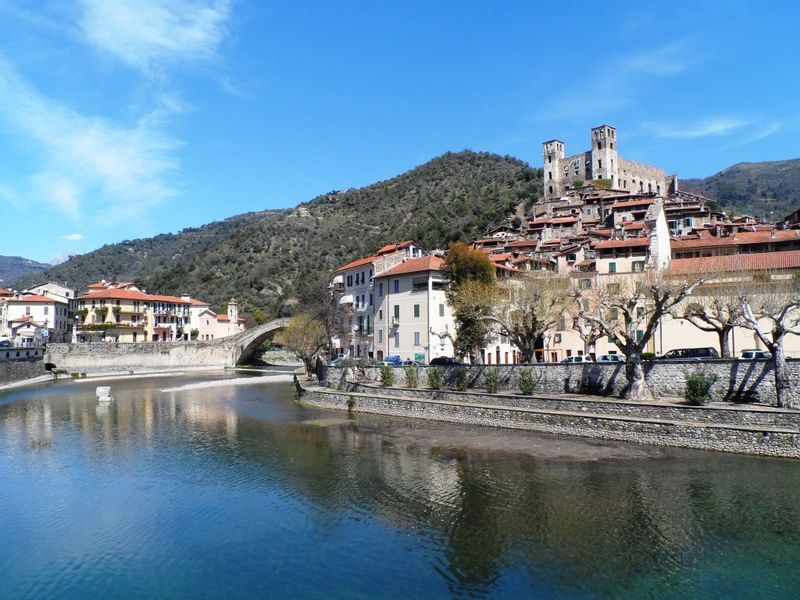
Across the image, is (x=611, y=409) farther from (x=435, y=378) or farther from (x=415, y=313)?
(x=415, y=313)

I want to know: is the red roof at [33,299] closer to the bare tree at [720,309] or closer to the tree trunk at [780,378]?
the bare tree at [720,309]

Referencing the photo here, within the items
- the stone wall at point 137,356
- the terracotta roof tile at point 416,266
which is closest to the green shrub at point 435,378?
the terracotta roof tile at point 416,266

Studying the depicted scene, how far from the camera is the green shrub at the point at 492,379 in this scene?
115 feet

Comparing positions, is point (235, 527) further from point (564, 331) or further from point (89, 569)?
point (564, 331)

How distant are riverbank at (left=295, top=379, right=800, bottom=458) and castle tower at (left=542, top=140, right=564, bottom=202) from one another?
98.5 m

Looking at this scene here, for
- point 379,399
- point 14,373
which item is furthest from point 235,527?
point 14,373

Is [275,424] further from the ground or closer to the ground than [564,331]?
closer to the ground

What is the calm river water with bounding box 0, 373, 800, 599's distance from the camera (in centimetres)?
1363

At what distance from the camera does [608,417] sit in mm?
27328

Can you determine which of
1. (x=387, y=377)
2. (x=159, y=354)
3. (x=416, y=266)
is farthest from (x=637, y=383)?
(x=159, y=354)

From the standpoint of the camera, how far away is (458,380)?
122 feet

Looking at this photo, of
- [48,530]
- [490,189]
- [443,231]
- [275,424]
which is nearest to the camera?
[48,530]

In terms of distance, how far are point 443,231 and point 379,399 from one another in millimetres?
79040

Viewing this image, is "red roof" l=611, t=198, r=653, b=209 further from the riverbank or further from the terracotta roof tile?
the riverbank
